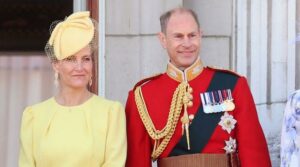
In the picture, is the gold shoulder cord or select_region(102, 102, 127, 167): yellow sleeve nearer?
select_region(102, 102, 127, 167): yellow sleeve

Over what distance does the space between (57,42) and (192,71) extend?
19.5 inches

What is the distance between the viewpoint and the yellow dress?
3.02m

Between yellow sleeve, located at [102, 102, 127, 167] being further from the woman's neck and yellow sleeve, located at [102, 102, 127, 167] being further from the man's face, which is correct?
the man's face

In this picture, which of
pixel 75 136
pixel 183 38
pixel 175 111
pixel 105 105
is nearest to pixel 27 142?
pixel 75 136

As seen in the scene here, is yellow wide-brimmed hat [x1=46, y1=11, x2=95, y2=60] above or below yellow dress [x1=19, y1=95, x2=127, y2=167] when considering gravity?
above

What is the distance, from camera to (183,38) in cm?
310

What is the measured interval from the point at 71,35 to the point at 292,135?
2.77 ft

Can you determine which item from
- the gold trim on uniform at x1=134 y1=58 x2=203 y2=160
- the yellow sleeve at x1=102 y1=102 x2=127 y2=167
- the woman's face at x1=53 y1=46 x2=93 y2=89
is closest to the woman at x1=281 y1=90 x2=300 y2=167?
the gold trim on uniform at x1=134 y1=58 x2=203 y2=160

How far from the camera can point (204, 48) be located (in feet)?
13.1

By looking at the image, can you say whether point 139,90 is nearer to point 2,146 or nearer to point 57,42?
point 57,42

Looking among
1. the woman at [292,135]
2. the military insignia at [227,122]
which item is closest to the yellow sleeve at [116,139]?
the military insignia at [227,122]

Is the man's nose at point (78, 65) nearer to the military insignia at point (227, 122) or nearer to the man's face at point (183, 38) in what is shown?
the man's face at point (183, 38)

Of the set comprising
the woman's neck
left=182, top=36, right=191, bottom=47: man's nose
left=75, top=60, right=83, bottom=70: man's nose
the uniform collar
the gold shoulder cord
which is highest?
left=182, top=36, right=191, bottom=47: man's nose

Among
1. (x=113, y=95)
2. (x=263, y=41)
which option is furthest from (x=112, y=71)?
(x=263, y=41)
